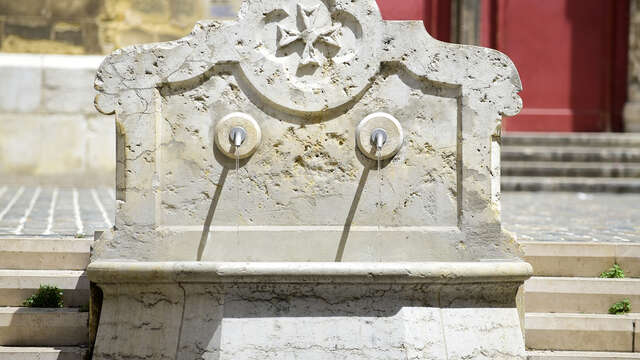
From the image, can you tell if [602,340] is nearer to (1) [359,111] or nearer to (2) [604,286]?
(2) [604,286]

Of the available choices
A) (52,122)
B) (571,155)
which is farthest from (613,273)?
(52,122)

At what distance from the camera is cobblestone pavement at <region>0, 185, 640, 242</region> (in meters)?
6.45

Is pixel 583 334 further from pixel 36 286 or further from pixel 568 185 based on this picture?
pixel 568 185

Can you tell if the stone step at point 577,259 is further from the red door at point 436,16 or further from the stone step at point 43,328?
the red door at point 436,16

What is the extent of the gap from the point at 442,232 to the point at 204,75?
138 centimetres

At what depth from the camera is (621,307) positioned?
5.20m

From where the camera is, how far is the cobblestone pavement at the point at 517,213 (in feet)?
21.1

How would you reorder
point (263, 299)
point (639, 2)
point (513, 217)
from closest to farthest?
point (263, 299)
point (513, 217)
point (639, 2)

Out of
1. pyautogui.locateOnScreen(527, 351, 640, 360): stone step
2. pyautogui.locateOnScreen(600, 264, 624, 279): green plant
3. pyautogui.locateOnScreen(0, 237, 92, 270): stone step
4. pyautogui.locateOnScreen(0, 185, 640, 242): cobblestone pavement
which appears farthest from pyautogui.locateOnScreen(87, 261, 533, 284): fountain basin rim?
pyautogui.locateOnScreen(0, 185, 640, 242): cobblestone pavement

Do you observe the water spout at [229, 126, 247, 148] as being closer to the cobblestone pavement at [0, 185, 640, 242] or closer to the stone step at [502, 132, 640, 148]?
the cobblestone pavement at [0, 185, 640, 242]

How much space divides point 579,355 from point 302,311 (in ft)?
4.80

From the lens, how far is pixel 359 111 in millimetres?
4758

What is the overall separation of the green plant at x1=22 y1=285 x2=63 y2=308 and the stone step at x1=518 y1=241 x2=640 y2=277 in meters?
2.54

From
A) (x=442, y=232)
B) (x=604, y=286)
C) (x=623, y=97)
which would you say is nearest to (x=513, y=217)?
(x=604, y=286)
